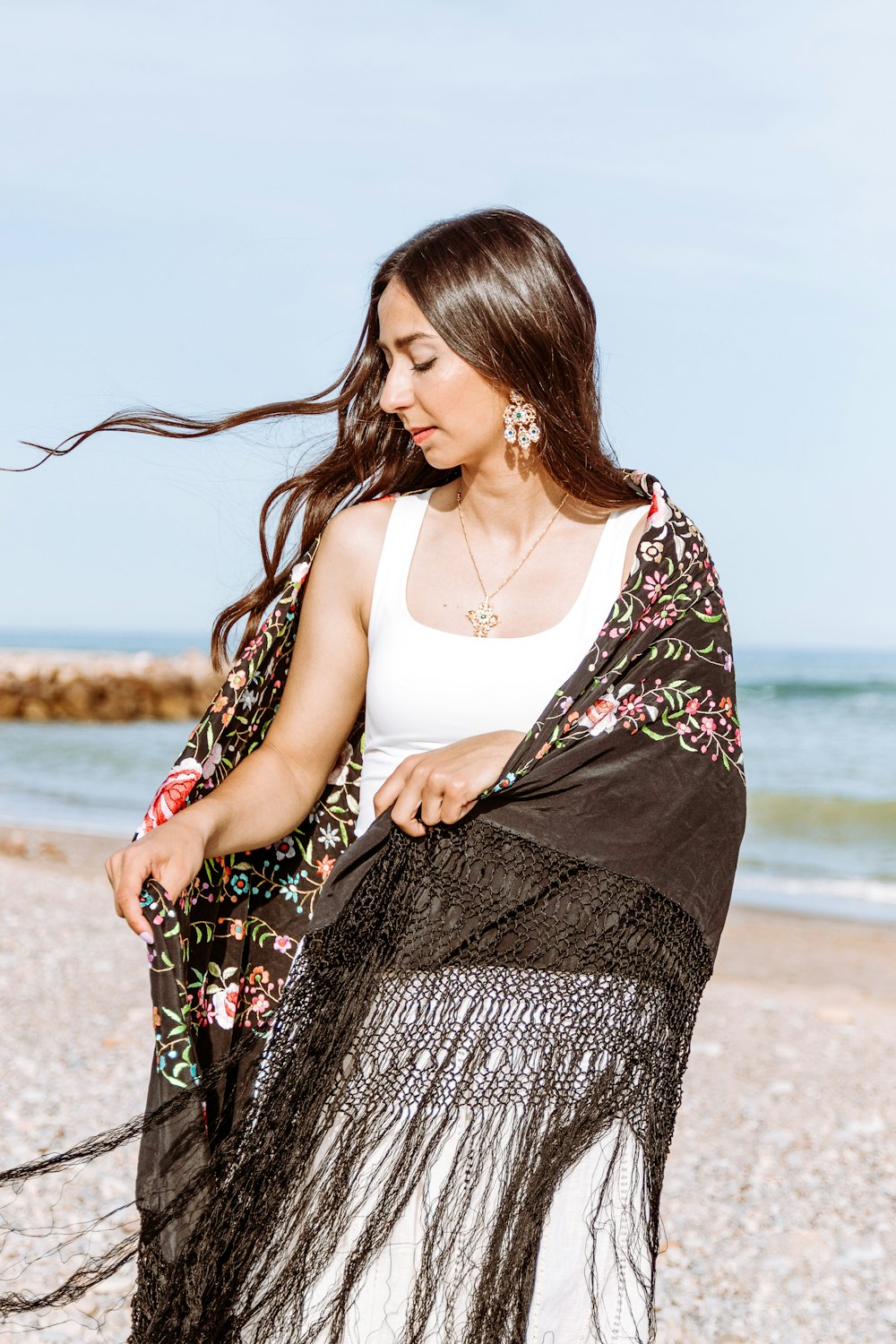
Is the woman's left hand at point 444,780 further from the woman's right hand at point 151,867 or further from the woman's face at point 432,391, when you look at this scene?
the woman's face at point 432,391

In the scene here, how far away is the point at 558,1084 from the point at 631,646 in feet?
2.38

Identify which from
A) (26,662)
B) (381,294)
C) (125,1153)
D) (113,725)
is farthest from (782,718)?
(381,294)

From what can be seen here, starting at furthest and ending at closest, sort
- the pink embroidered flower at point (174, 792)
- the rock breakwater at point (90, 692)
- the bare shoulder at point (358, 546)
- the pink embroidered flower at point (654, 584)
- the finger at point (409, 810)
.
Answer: the rock breakwater at point (90, 692)
the bare shoulder at point (358, 546)
the pink embroidered flower at point (174, 792)
the pink embroidered flower at point (654, 584)
the finger at point (409, 810)

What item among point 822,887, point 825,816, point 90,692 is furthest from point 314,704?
point 90,692

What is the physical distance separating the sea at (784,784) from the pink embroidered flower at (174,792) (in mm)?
8113

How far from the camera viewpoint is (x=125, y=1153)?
14.3ft

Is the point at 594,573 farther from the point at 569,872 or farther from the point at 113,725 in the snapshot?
the point at 113,725

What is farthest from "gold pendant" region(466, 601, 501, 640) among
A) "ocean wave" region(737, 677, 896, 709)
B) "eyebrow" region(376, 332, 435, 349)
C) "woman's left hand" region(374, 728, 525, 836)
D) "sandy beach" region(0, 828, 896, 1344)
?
"ocean wave" region(737, 677, 896, 709)

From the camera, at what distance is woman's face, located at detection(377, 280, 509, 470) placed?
2283mm

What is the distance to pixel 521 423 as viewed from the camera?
2.36 metres

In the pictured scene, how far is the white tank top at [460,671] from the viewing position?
2240 millimetres

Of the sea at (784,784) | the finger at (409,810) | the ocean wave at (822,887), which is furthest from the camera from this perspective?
the sea at (784,784)

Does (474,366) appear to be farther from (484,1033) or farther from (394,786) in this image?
(484,1033)

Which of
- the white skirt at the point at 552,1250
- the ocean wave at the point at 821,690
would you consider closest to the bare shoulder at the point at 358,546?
the white skirt at the point at 552,1250
